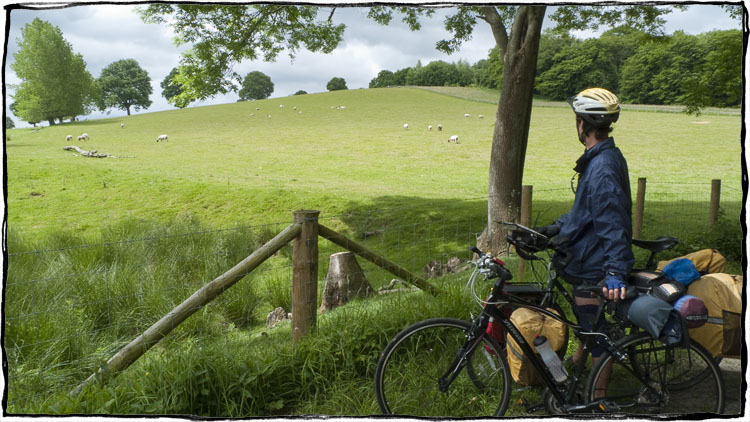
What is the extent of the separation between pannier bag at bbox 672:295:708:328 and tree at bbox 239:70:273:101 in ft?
306

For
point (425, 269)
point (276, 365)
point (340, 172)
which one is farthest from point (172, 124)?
point (276, 365)

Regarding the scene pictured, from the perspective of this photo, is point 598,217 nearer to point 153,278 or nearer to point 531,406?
point 531,406

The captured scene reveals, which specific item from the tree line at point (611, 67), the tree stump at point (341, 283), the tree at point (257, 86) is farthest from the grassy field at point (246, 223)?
the tree at point (257, 86)

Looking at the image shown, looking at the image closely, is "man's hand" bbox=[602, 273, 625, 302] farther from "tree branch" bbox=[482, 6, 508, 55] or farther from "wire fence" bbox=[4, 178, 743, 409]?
"tree branch" bbox=[482, 6, 508, 55]

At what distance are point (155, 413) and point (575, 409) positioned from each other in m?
2.99

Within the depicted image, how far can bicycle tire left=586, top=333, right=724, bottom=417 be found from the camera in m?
3.65

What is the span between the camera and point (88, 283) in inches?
297

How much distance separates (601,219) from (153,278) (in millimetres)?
6765

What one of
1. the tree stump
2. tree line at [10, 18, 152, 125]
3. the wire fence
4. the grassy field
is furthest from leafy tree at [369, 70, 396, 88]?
the tree stump

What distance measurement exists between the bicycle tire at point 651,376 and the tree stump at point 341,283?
17.1 ft

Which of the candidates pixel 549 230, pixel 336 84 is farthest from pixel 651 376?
pixel 336 84

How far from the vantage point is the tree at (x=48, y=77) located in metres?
38.5

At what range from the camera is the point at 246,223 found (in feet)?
57.1

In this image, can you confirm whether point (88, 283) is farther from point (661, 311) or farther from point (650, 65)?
point (650, 65)
